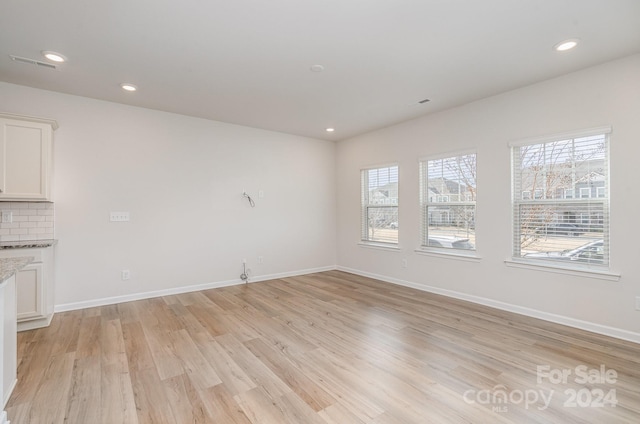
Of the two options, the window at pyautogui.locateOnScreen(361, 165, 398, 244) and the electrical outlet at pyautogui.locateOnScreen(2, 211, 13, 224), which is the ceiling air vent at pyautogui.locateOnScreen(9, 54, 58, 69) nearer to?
the electrical outlet at pyautogui.locateOnScreen(2, 211, 13, 224)

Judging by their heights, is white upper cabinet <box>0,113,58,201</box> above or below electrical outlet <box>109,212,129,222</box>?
above

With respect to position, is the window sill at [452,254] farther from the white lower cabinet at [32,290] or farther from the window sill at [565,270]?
the white lower cabinet at [32,290]

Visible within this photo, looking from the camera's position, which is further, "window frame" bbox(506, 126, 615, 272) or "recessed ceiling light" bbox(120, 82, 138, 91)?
"recessed ceiling light" bbox(120, 82, 138, 91)

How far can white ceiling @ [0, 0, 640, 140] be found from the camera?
219 cm

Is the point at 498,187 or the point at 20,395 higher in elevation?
the point at 498,187

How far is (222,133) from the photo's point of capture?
4.93m

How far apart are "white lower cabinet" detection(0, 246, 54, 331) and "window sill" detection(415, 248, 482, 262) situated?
472cm

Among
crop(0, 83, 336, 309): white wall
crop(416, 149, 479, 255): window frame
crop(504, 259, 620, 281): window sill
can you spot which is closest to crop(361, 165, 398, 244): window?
crop(416, 149, 479, 255): window frame

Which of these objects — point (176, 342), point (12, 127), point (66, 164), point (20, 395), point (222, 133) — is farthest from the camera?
point (222, 133)

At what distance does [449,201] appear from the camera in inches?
173

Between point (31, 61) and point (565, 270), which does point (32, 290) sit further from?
point (565, 270)

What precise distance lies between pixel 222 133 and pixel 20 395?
3874 mm

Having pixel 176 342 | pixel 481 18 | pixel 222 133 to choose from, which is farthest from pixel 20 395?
pixel 481 18

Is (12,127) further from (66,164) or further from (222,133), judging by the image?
(222,133)
